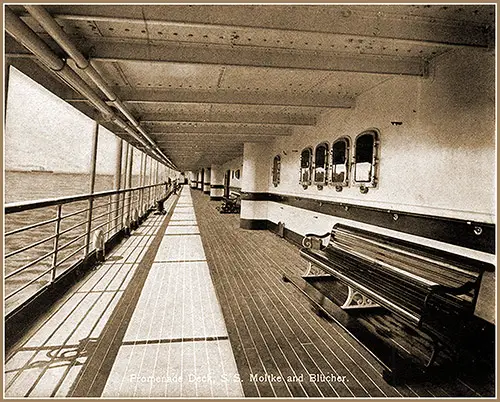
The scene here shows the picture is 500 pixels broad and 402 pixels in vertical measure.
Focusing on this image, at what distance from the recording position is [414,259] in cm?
252

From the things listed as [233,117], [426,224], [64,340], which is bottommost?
[64,340]

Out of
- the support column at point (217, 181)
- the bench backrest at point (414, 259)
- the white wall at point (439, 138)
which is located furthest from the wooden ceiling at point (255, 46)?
the support column at point (217, 181)

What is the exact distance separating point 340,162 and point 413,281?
2.18m

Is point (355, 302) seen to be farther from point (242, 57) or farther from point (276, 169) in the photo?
point (276, 169)

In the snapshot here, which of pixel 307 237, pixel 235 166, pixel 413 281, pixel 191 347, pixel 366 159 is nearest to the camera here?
pixel 191 347

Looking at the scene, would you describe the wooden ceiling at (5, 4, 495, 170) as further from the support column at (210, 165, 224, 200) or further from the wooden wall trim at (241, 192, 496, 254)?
the support column at (210, 165, 224, 200)

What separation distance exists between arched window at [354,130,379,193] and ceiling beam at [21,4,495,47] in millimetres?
Answer: 1497

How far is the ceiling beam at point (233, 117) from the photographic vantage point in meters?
4.94

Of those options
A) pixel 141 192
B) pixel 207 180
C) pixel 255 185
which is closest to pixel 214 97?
pixel 255 185

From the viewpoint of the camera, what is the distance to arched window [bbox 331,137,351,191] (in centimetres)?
406

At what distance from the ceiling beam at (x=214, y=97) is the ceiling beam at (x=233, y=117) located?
1.18 meters

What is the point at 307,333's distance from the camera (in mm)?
2395

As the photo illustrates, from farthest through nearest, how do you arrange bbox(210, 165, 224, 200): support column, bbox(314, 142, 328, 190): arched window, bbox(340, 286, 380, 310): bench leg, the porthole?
bbox(210, 165, 224, 200): support column < the porthole < bbox(314, 142, 328, 190): arched window < bbox(340, 286, 380, 310): bench leg

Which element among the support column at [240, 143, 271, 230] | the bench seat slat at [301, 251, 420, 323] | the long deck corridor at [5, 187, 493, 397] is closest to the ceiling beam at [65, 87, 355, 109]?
the bench seat slat at [301, 251, 420, 323]
